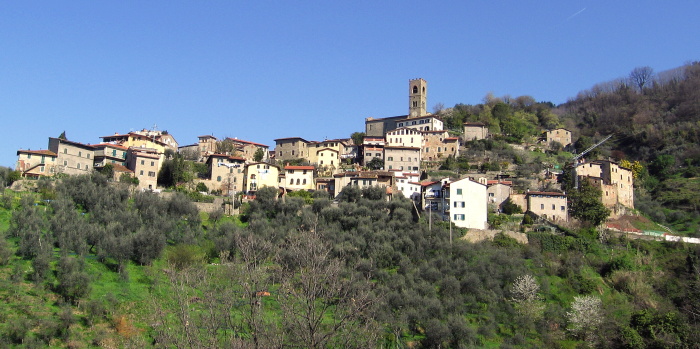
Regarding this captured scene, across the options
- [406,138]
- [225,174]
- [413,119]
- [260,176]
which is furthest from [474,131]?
[225,174]

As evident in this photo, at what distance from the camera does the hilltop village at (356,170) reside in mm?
60156

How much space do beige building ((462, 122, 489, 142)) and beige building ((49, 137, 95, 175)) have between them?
47.6m

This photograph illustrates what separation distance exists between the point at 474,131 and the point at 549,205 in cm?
3132

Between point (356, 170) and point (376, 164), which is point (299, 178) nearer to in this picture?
point (356, 170)

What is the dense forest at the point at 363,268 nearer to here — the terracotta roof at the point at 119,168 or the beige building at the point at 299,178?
the terracotta roof at the point at 119,168

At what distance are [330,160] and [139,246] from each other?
114 feet

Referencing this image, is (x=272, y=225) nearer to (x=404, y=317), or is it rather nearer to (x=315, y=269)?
(x=404, y=317)

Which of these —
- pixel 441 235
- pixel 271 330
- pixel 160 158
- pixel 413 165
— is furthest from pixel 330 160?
pixel 271 330

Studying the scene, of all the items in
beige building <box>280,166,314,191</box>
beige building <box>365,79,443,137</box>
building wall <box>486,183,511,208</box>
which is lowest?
building wall <box>486,183,511,208</box>

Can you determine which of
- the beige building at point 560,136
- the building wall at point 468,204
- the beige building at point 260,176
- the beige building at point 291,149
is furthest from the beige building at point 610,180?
the beige building at point 291,149

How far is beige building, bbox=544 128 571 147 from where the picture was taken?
91.9 meters

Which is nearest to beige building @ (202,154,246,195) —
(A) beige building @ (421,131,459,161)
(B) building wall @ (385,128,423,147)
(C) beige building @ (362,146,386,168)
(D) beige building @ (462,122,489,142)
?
(C) beige building @ (362,146,386,168)

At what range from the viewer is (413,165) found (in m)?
76.8

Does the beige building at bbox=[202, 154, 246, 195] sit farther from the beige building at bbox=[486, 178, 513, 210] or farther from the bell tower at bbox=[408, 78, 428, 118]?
the bell tower at bbox=[408, 78, 428, 118]
